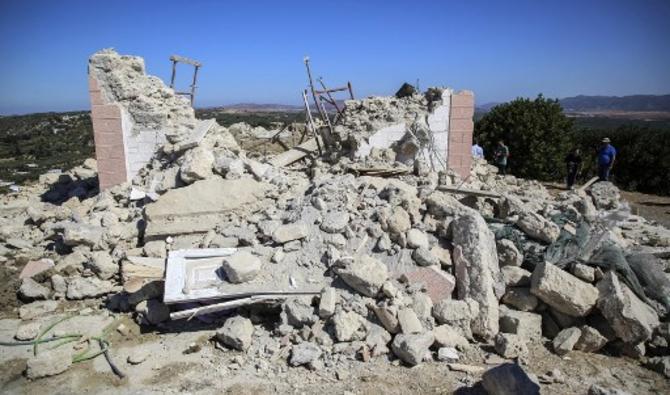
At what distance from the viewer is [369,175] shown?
825 cm

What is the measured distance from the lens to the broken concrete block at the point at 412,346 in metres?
4.40

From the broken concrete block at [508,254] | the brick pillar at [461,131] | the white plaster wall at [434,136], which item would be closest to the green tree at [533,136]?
the brick pillar at [461,131]

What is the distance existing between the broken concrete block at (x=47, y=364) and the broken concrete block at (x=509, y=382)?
14.4ft

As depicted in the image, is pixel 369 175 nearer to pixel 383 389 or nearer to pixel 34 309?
pixel 383 389

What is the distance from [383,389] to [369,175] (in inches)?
186

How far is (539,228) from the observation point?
573 centimetres

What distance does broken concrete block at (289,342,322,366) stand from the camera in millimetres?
4473

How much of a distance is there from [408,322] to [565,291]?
188 centimetres

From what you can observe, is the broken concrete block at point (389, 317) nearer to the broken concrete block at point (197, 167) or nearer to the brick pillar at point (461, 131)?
the broken concrete block at point (197, 167)

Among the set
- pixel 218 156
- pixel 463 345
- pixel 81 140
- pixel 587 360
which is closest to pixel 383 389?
pixel 463 345

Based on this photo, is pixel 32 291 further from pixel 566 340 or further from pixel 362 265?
pixel 566 340

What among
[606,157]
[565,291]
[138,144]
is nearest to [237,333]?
[565,291]

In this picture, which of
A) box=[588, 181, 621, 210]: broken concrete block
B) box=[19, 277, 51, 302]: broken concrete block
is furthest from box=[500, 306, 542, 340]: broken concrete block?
box=[19, 277, 51, 302]: broken concrete block

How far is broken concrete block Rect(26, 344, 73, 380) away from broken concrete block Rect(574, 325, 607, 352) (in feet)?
18.7
